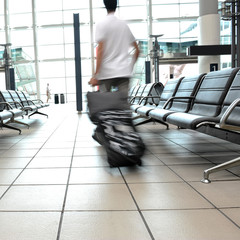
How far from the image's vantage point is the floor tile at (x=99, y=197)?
5.70 ft

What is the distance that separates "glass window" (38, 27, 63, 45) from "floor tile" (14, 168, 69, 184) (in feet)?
51.9

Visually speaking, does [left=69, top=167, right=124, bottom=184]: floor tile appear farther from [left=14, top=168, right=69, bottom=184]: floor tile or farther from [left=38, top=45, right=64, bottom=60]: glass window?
[left=38, top=45, right=64, bottom=60]: glass window

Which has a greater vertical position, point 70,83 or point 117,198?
point 70,83

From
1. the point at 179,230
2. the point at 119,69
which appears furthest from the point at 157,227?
the point at 119,69

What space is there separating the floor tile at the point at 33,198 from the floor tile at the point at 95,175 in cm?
23

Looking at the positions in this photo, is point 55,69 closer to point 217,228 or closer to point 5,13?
point 5,13

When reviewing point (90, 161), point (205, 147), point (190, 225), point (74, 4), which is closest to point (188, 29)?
point (74, 4)

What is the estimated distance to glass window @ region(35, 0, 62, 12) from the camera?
17438 millimetres

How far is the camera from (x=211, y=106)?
3.08 m

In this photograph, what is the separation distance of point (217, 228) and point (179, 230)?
0.61 ft

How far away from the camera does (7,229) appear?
145 centimetres

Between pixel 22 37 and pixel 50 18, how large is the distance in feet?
6.57

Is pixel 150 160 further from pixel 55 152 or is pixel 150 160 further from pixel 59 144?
pixel 59 144

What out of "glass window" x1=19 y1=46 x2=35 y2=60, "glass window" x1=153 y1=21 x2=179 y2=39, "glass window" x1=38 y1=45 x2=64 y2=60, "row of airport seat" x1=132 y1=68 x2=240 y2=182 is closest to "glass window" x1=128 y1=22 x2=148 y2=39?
"glass window" x1=153 y1=21 x2=179 y2=39
